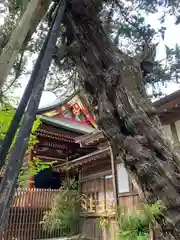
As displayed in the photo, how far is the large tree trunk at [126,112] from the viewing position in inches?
67.8

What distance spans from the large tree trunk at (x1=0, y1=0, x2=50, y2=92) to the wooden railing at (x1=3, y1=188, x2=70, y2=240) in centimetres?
670

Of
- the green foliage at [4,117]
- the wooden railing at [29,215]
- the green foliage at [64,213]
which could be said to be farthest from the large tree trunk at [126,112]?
the wooden railing at [29,215]

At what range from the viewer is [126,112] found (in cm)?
199

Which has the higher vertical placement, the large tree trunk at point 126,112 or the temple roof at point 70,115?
the temple roof at point 70,115

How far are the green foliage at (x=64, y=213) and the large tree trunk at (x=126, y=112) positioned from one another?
6.24 meters

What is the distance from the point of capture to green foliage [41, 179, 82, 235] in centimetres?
751

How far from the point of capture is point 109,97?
83.2 inches

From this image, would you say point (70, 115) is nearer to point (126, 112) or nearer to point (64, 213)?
point (64, 213)

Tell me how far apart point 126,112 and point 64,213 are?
6.44m

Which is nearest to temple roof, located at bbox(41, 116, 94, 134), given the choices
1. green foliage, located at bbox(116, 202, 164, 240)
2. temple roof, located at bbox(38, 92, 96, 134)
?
temple roof, located at bbox(38, 92, 96, 134)

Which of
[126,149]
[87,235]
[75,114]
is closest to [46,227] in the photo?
[87,235]

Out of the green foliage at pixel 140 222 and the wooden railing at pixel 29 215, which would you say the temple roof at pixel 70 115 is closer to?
the wooden railing at pixel 29 215

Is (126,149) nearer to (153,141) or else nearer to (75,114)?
(153,141)

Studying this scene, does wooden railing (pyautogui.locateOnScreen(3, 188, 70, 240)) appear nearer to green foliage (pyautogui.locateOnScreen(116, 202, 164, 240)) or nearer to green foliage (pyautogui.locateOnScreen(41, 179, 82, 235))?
green foliage (pyautogui.locateOnScreen(41, 179, 82, 235))
